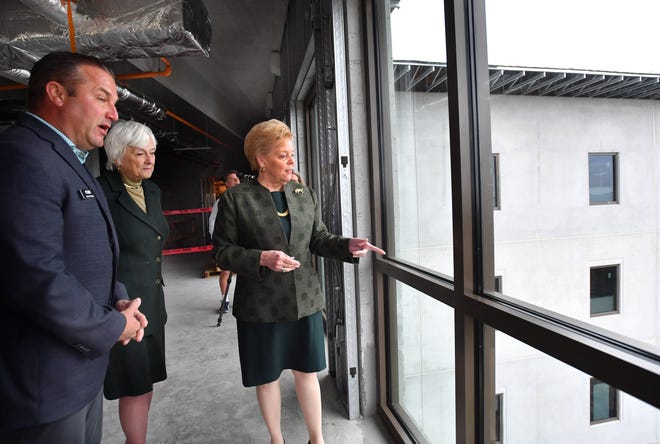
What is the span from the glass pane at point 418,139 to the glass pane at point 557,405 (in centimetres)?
56

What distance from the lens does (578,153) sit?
104cm

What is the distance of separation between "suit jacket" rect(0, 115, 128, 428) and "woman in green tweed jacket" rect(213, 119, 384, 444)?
751 mm

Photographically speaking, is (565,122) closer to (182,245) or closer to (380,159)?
(380,159)

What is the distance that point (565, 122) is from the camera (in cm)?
106

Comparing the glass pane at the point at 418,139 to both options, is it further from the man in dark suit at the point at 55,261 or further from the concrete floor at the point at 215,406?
the man in dark suit at the point at 55,261

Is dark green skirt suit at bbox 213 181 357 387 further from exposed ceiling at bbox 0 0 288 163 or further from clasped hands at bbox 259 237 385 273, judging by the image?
exposed ceiling at bbox 0 0 288 163

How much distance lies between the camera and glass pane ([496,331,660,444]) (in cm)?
95

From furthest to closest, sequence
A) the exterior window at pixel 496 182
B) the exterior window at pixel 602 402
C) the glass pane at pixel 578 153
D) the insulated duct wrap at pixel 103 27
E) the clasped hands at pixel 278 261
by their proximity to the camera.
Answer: the insulated duct wrap at pixel 103 27, the clasped hands at pixel 278 261, the exterior window at pixel 496 182, the exterior window at pixel 602 402, the glass pane at pixel 578 153

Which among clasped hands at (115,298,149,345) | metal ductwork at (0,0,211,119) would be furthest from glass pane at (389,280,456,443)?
metal ductwork at (0,0,211,119)

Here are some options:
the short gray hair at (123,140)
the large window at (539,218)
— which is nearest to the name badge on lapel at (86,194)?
the short gray hair at (123,140)

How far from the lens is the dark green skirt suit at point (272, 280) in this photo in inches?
73.8

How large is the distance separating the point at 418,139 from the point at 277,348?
128 centimetres

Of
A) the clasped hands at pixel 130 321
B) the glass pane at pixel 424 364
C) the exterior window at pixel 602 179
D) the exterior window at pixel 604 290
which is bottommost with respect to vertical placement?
the glass pane at pixel 424 364

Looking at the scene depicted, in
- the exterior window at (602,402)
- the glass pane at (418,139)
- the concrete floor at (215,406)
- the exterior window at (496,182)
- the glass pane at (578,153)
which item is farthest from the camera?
the concrete floor at (215,406)
